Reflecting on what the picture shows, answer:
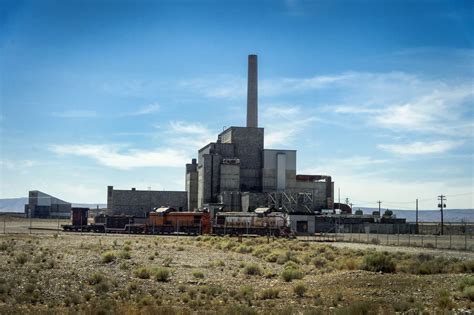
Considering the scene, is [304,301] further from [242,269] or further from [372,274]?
[242,269]

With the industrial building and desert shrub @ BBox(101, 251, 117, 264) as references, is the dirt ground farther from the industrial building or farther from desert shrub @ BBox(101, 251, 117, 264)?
the industrial building

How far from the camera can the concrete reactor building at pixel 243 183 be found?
11319 cm

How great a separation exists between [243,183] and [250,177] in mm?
2123

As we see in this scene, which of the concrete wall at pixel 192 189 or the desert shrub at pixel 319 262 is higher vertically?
the concrete wall at pixel 192 189

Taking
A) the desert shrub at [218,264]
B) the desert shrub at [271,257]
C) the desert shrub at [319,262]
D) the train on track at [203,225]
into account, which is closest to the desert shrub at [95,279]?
the desert shrub at [218,264]

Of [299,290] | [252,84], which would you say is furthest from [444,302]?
[252,84]

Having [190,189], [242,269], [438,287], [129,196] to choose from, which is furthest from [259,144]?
[438,287]

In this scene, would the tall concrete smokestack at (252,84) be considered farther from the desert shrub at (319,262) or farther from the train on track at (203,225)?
the desert shrub at (319,262)

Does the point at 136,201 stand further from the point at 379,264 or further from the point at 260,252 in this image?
the point at 379,264

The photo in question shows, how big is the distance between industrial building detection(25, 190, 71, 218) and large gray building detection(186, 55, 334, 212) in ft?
210

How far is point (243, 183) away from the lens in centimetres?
12031

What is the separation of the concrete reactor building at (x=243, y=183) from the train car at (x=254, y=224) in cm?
2535

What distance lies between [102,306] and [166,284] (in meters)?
8.18

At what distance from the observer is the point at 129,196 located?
12019 cm
